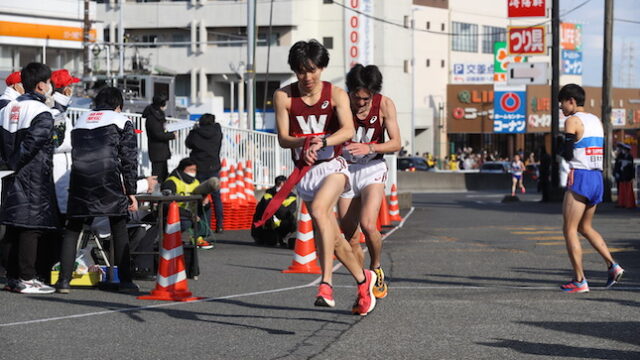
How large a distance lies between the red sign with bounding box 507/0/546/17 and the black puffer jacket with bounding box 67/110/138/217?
2919 cm

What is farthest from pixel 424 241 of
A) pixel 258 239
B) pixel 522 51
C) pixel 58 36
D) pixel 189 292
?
pixel 58 36

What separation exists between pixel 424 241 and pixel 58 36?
3773 cm

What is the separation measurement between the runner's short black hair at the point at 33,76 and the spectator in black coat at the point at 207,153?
24.6 ft

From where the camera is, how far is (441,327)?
8.07 meters

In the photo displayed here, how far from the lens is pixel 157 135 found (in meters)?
17.4

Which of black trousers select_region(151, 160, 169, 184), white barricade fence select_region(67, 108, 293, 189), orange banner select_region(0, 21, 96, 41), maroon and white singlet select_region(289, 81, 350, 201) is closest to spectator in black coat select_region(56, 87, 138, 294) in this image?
maroon and white singlet select_region(289, 81, 350, 201)

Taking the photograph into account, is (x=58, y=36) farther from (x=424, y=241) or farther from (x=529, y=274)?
(x=529, y=274)

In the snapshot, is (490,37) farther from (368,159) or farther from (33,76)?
(368,159)

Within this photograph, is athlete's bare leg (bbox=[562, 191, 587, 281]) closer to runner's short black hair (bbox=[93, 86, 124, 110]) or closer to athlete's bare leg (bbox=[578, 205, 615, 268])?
athlete's bare leg (bbox=[578, 205, 615, 268])

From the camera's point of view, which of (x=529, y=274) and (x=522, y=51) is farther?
(x=522, y=51)

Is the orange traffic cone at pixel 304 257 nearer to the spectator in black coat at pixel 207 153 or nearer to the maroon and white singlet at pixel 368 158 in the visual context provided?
the maroon and white singlet at pixel 368 158

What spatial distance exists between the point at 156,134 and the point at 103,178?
7.40 m

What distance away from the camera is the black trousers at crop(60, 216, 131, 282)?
10.1m

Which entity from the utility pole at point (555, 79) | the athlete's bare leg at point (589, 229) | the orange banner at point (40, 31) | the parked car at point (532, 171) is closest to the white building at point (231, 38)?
the parked car at point (532, 171)
